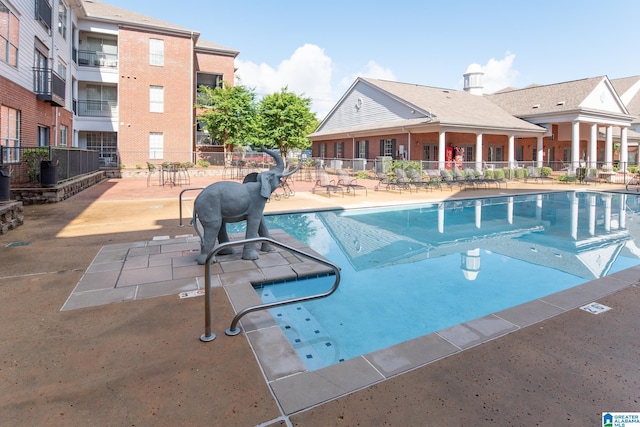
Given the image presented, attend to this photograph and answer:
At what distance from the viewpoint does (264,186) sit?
20.1 ft

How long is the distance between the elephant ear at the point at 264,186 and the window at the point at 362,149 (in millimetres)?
26255

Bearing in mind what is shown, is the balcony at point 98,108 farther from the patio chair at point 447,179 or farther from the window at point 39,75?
the patio chair at point 447,179

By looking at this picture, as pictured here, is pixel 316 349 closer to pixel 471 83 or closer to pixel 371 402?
pixel 371 402

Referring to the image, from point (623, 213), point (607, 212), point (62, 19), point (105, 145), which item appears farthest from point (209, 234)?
point (105, 145)

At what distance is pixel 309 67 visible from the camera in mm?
75438

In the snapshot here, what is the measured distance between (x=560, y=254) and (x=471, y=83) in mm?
32992

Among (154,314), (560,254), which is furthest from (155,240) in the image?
(560,254)

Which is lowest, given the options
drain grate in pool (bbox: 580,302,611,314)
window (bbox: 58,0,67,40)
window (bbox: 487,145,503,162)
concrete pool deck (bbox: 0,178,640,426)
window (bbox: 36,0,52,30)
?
concrete pool deck (bbox: 0,178,640,426)

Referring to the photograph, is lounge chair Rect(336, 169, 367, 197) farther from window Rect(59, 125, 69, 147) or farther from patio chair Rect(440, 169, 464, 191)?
window Rect(59, 125, 69, 147)

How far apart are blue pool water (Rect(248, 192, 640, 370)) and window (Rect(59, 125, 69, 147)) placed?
1588 centimetres

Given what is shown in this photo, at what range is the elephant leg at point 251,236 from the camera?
6.12 m

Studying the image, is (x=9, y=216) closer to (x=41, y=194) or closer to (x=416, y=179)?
(x=41, y=194)

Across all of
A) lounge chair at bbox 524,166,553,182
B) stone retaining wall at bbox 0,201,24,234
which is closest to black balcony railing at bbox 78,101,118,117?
stone retaining wall at bbox 0,201,24,234

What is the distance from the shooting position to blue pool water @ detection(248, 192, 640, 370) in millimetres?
4828
